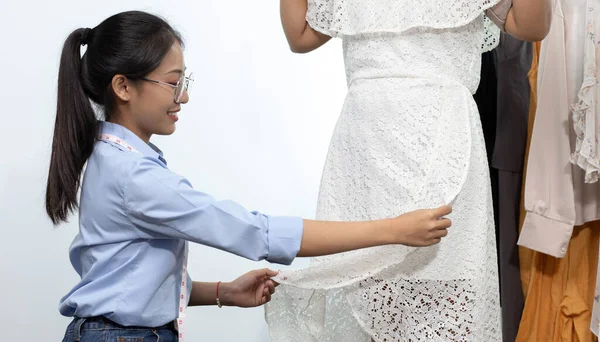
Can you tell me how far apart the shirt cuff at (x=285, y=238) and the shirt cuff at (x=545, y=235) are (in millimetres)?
675

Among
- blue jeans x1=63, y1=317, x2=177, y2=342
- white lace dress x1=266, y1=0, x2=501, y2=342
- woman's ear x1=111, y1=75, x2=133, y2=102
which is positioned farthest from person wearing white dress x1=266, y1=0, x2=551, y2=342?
woman's ear x1=111, y1=75, x2=133, y2=102

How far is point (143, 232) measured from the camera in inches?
49.0

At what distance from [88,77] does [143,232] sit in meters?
0.26

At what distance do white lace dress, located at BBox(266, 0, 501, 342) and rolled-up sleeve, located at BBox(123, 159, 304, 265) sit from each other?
0.14 meters

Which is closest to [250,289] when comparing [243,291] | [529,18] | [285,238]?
[243,291]

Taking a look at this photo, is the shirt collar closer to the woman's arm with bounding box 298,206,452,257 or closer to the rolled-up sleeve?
the rolled-up sleeve

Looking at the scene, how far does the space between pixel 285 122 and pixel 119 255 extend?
1.09 m

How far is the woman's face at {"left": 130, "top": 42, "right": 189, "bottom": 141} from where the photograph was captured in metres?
1.29

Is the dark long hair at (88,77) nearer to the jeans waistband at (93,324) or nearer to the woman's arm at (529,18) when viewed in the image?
the jeans waistband at (93,324)

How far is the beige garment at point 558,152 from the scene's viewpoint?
66.0 inches

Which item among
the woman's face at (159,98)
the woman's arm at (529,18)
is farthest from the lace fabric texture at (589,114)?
the woman's face at (159,98)

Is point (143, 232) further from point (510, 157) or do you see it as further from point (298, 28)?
point (510, 157)

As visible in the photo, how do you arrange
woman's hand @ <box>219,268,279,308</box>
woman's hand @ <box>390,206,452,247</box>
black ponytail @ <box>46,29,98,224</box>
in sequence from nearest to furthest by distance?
1. woman's hand @ <box>390,206,452,247</box>
2. black ponytail @ <box>46,29,98,224</box>
3. woman's hand @ <box>219,268,279,308</box>

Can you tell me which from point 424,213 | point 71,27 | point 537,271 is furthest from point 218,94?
point 424,213
